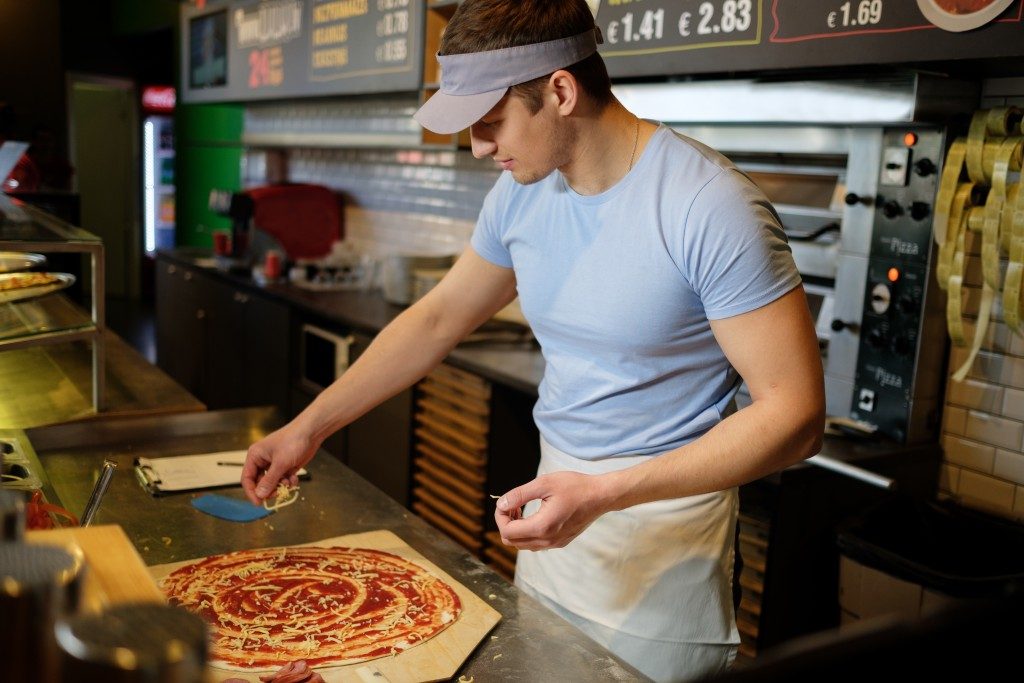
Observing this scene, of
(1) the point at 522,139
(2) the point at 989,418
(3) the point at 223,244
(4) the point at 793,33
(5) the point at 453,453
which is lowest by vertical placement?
(5) the point at 453,453

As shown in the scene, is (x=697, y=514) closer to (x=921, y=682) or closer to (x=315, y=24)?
(x=921, y=682)

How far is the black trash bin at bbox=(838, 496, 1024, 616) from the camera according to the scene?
263 cm

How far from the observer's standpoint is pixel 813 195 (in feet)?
10.7

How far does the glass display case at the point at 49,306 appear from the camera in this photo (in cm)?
265

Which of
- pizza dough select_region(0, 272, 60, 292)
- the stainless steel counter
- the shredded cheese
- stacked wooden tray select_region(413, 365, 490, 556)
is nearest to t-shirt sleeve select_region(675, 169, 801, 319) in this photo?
the stainless steel counter

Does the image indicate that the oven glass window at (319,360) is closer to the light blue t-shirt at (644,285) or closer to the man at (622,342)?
the man at (622,342)

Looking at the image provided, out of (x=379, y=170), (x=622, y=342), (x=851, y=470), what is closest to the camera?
(x=622, y=342)

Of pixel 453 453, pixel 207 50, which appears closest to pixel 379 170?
pixel 207 50

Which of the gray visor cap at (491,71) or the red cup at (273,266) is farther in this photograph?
the red cup at (273,266)

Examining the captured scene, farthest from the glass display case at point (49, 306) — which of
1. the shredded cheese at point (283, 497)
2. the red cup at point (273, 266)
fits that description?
the red cup at point (273, 266)

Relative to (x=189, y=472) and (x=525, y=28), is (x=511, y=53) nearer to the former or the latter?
(x=525, y=28)

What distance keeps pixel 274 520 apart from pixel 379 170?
4.34 m

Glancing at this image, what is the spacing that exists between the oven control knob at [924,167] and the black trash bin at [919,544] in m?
0.91

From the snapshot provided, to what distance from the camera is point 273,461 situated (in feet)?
6.17
